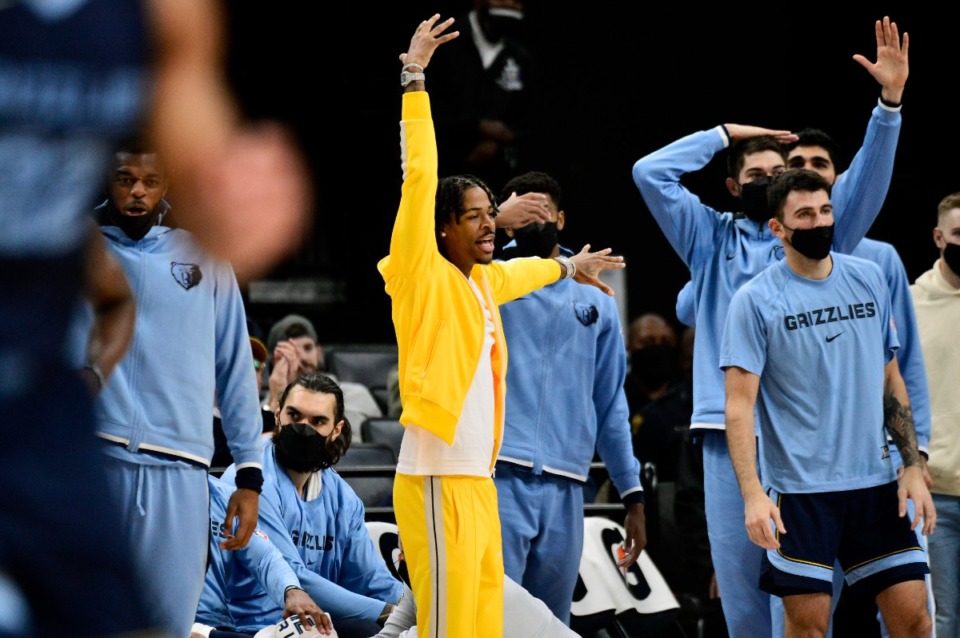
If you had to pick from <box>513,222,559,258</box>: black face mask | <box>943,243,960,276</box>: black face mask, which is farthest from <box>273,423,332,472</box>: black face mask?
<box>943,243,960,276</box>: black face mask

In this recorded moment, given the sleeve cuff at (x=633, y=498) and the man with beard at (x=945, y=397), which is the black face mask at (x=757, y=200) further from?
the sleeve cuff at (x=633, y=498)

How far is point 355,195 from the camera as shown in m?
8.66

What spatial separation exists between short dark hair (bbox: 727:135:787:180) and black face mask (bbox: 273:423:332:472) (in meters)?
1.68

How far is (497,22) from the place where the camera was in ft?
26.0

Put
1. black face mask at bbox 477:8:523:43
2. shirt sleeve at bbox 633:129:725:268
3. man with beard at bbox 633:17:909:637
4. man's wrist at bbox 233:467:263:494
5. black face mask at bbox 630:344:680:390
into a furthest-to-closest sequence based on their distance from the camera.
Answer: black face mask at bbox 477:8:523:43
black face mask at bbox 630:344:680:390
shirt sleeve at bbox 633:129:725:268
man with beard at bbox 633:17:909:637
man's wrist at bbox 233:467:263:494

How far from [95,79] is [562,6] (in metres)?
7.54

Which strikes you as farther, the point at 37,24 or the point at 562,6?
the point at 562,6

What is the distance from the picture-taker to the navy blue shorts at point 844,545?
13.1ft

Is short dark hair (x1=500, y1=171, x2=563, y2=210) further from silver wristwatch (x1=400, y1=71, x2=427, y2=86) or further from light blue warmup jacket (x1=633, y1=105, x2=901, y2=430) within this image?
silver wristwatch (x1=400, y1=71, x2=427, y2=86)

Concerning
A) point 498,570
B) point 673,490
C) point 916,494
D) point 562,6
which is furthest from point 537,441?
point 562,6

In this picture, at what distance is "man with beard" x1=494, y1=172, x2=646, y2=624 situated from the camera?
446cm

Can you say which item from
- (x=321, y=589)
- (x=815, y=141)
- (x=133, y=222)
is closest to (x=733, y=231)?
(x=815, y=141)

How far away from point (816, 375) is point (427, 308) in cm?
117

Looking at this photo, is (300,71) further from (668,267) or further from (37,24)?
(37,24)
